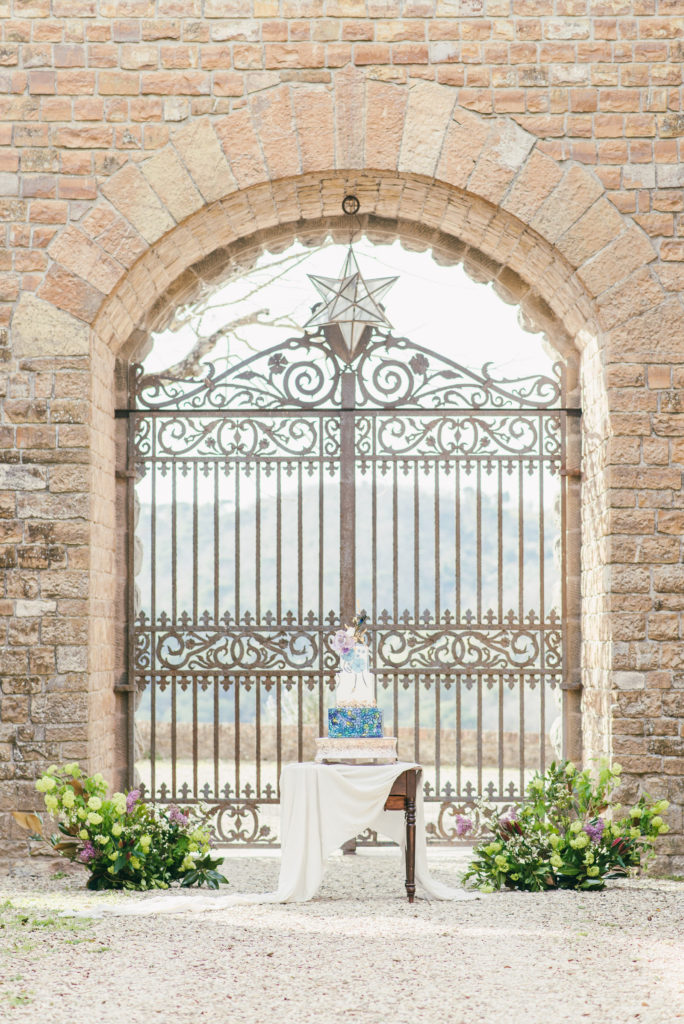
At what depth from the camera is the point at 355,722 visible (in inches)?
241

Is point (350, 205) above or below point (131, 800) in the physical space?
above

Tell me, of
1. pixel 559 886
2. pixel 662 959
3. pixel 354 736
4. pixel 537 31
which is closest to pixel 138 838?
pixel 354 736

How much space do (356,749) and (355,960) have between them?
1.48 metres

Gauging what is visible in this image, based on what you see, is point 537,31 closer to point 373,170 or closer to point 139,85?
point 373,170

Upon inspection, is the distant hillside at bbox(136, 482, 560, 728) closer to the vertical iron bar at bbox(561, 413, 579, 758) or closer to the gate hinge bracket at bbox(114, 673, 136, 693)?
the vertical iron bar at bbox(561, 413, 579, 758)

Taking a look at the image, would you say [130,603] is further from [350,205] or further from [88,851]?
[350,205]

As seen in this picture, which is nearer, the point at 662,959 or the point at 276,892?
the point at 662,959

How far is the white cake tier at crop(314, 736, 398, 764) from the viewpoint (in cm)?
602

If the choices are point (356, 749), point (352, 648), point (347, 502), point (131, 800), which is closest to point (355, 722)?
point (356, 749)

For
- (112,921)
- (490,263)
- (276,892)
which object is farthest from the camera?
(490,263)

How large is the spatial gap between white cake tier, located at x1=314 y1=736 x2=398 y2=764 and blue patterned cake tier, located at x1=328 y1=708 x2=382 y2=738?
47mm

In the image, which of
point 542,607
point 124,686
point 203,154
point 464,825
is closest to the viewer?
point 464,825

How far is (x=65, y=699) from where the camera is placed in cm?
668

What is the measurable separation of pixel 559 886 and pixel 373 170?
13.9ft
